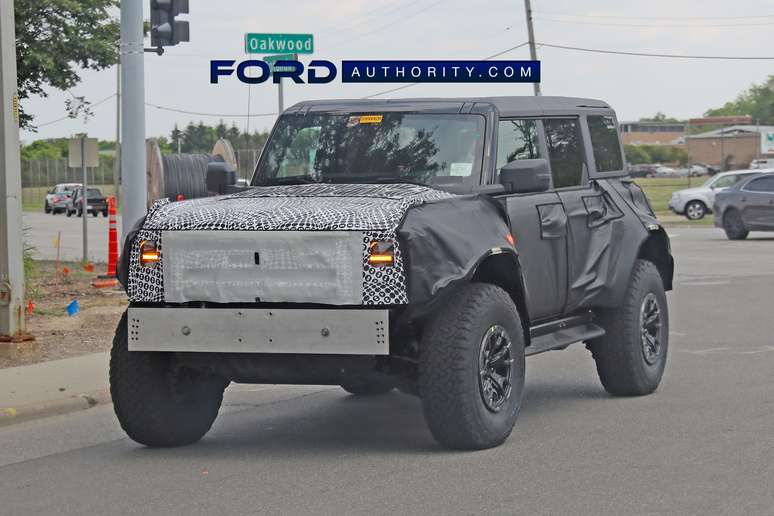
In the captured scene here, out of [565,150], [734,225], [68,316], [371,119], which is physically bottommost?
[68,316]

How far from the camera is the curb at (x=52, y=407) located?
1009cm

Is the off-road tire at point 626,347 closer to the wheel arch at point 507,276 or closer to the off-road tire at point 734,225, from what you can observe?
the wheel arch at point 507,276

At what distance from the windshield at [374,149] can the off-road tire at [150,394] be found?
1724 mm

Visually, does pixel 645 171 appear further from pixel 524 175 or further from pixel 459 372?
pixel 459 372

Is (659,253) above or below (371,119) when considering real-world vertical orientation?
below

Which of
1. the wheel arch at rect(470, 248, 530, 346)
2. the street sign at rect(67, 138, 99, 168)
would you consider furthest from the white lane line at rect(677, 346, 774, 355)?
the street sign at rect(67, 138, 99, 168)

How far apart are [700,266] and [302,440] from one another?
17297 mm

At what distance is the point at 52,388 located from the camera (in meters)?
11.1

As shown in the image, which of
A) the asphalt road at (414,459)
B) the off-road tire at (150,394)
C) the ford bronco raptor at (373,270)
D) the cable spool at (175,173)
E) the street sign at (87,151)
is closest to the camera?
the asphalt road at (414,459)

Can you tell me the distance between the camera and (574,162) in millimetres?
10375

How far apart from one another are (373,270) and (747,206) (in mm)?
26186

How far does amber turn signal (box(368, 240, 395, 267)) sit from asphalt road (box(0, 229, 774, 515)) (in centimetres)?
113

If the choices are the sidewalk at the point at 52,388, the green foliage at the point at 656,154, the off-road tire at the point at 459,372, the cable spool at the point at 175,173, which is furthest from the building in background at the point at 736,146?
the off-road tire at the point at 459,372

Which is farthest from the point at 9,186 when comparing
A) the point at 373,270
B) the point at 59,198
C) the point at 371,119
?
the point at 59,198
